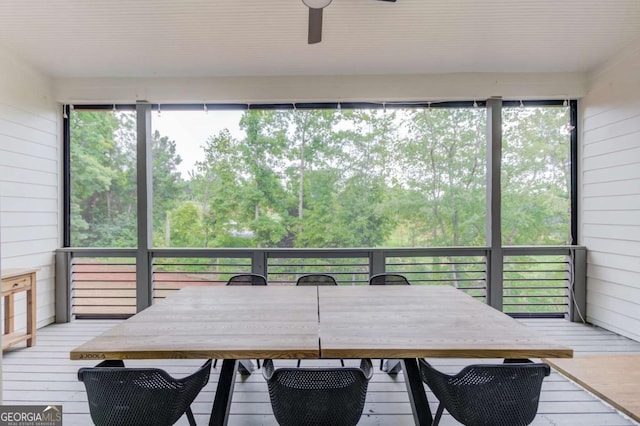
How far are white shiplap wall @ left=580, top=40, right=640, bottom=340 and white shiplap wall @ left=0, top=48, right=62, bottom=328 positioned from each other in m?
6.18

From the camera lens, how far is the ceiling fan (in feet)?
7.49

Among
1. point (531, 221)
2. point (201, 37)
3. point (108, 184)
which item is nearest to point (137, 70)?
point (201, 37)

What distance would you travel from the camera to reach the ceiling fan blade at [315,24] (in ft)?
7.74

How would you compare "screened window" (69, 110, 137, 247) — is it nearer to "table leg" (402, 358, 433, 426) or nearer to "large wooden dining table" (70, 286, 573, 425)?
"large wooden dining table" (70, 286, 573, 425)

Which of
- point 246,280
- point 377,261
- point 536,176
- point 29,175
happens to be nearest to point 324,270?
point 377,261

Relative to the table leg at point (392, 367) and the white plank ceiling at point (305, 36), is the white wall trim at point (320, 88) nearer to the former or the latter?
the white plank ceiling at point (305, 36)

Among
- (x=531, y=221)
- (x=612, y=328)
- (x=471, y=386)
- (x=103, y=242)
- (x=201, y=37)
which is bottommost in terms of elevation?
(x=612, y=328)

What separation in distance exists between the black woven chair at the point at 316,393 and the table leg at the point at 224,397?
1.41 ft

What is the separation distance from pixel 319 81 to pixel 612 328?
429 centimetres

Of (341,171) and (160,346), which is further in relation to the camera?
(341,171)

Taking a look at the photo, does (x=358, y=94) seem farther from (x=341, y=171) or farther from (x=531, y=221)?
(x=531, y=221)

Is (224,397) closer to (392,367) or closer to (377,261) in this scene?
(392,367)

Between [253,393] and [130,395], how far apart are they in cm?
115

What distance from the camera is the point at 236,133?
4.23 m
